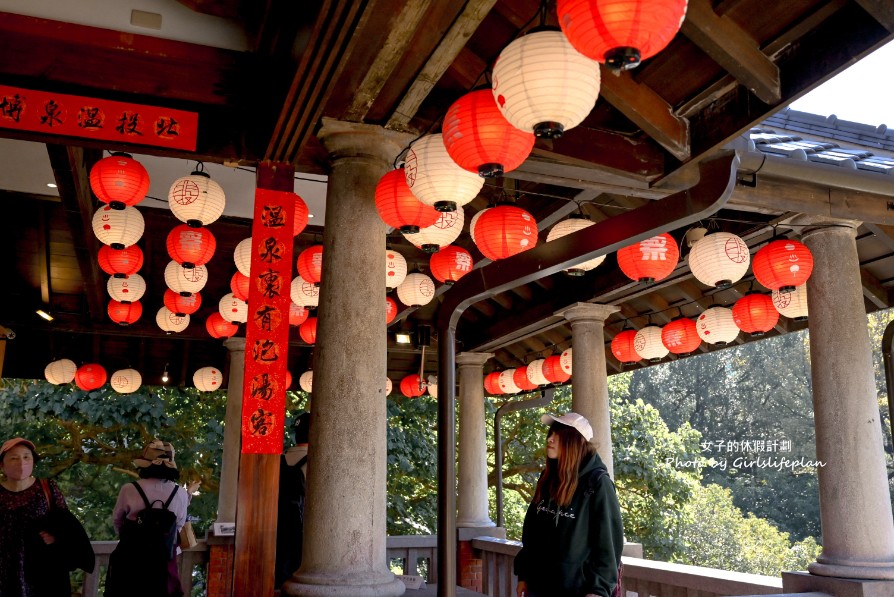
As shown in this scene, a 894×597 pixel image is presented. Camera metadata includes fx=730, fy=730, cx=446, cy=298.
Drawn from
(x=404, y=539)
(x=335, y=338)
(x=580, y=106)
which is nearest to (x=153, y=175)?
(x=335, y=338)

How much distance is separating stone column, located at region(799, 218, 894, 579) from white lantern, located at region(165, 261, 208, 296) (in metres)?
6.18

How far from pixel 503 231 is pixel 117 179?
3.04 m

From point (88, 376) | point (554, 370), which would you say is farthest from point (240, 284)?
point (554, 370)

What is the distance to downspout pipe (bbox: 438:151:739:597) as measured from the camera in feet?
8.30

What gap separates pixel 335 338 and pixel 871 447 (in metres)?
4.26

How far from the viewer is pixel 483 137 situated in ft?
12.6

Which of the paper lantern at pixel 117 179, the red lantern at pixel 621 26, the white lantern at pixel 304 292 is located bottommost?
the red lantern at pixel 621 26

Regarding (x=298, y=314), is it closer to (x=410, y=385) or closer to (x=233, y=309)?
(x=233, y=309)

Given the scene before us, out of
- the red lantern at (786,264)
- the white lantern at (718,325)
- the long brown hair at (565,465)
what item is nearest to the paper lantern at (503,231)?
the long brown hair at (565,465)

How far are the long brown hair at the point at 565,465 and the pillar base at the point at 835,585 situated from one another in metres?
2.74

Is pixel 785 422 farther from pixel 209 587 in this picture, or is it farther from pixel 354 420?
pixel 354 420

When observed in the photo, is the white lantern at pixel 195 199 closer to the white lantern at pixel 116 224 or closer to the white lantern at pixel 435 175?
the white lantern at pixel 116 224

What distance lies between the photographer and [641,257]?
20.5 feet

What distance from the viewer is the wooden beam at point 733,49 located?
14.8 feet
